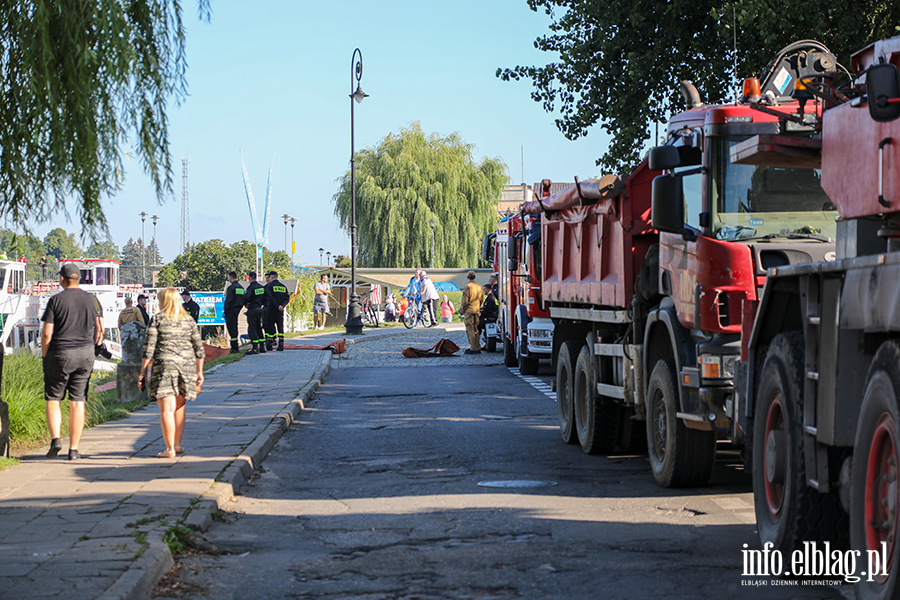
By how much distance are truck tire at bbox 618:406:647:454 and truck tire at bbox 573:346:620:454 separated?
8 centimetres

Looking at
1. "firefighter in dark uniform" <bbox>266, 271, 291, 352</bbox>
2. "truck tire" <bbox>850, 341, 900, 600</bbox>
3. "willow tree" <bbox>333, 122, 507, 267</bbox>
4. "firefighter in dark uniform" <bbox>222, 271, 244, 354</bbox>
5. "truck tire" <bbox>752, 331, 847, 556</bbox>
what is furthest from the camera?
"willow tree" <bbox>333, 122, 507, 267</bbox>

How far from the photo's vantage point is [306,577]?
5672 mm

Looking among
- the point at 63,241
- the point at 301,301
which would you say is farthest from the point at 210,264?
the point at 63,241

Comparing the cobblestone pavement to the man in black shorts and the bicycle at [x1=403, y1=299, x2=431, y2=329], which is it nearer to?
the bicycle at [x1=403, y1=299, x2=431, y2=329]

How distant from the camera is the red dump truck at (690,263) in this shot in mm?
7145

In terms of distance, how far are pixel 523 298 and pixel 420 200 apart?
115 ft

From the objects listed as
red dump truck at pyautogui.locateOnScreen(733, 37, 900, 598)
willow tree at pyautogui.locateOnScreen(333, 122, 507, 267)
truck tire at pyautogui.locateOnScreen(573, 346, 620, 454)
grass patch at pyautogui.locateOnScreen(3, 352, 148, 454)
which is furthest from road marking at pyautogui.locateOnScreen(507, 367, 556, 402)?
willow tree at pyautogui.locateOnScreen(333, 122, 507, 267)

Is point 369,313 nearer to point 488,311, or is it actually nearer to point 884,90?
point 488,311

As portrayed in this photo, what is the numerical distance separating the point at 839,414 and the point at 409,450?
639 centimetres

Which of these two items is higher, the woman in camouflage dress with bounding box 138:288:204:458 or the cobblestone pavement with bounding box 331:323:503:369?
the woman in camouflage dress with bounding box 138:288:204:458

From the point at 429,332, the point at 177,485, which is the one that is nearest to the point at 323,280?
the point at 429,332

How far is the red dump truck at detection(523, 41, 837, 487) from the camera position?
281 inches

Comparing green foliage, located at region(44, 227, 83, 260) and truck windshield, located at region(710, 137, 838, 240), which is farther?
truck windshield, located at region(710, 137, 838, 240)

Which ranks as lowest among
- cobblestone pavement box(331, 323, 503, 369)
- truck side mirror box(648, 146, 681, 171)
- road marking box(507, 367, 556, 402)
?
road marking box(507, 367, 556, 402)
